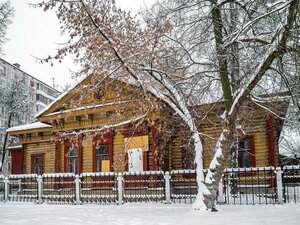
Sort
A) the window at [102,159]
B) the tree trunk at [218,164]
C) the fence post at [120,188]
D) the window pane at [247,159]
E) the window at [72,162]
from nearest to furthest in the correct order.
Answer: the tree trunk at [218,164]
the fence post at [120,188]
the window pane at [247,159]
the window at [102,159]
the window at [72,162]

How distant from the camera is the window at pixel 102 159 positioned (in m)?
19.2

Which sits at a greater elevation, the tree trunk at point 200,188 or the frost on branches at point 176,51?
the frost on branches at point 176,51

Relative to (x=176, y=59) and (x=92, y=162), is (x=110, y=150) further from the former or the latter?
(x=176, y=59)

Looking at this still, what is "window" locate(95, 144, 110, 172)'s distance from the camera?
19.2m

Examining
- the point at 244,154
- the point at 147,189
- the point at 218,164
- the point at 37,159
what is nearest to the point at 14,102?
the point at 37,159

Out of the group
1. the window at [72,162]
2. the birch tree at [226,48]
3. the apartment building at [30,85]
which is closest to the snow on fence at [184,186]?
the birch tree at [226,48]

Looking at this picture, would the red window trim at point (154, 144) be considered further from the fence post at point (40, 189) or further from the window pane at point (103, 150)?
the fence post at point (40, 189)

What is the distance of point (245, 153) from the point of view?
17531mm

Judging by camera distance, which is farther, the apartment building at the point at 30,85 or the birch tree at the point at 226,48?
the apartment building at the point at 30,85

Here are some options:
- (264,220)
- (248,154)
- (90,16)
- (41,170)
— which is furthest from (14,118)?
→ (264,220)

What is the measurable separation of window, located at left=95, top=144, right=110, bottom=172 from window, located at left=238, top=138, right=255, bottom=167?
699 centimetres

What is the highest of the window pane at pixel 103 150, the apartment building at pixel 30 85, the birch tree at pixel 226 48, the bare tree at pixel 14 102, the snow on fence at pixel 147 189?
the apartment building at pixel 30 85

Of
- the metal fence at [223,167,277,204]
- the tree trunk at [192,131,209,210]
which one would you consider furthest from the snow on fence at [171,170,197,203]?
the tree trunk at [192,131,209,210]

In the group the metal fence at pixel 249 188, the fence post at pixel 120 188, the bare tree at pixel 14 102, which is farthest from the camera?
the bare tree at pixel 14 102
